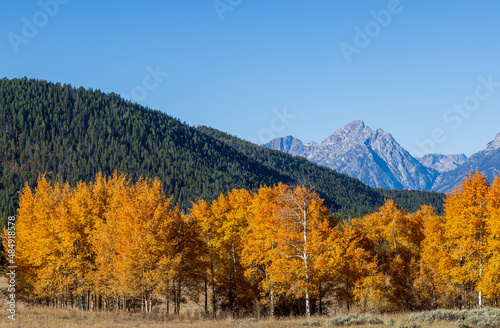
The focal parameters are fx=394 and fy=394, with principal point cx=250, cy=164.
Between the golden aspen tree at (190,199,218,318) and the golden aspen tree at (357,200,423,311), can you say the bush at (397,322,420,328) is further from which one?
the golden aspen tree at (357,200,423,311)

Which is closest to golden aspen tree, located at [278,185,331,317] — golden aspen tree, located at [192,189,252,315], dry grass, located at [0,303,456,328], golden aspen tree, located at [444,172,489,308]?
dry grass, located at [0,303,456,328]

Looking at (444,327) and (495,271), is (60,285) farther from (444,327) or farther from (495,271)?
(495,271)

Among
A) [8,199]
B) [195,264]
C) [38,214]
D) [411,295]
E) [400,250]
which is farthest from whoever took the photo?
[8,199]

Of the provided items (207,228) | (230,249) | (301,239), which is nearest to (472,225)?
(301,239)

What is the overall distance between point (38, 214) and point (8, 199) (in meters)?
155

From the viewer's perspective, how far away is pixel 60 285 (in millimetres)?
36094

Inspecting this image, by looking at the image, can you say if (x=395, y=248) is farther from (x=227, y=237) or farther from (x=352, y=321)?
(x=352, y=321)

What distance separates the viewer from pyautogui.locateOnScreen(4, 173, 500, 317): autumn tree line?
108ft

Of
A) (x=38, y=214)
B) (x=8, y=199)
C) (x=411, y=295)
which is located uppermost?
(x=8, y=199)

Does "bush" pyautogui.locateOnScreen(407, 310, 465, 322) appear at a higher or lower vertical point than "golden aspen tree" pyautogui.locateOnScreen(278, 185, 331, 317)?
lower

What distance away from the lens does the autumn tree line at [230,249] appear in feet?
108

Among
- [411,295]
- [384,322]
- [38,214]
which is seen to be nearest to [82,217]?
[38,214]

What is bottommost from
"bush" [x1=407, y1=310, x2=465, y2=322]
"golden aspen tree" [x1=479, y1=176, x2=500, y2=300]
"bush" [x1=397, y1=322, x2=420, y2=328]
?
"bush" [x1=407, y1=310, x2=465, y2=322]

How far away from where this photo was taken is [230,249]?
150ft
